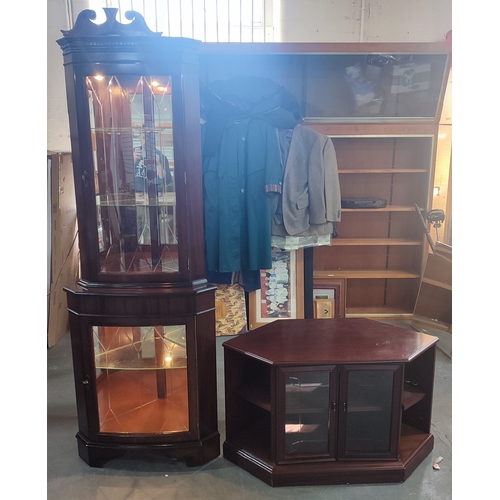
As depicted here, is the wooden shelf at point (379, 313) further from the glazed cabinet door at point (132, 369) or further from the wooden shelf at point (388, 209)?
the glazed cabinet door at point (132, 369)

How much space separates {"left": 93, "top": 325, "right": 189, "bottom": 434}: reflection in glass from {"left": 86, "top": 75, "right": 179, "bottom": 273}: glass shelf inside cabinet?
31cm

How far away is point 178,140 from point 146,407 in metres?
1.26

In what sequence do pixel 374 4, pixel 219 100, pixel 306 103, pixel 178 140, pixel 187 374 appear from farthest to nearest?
pixel 374 4, pixel 306 103, pixel 219 100, pixel 187 374, pixel 178 140

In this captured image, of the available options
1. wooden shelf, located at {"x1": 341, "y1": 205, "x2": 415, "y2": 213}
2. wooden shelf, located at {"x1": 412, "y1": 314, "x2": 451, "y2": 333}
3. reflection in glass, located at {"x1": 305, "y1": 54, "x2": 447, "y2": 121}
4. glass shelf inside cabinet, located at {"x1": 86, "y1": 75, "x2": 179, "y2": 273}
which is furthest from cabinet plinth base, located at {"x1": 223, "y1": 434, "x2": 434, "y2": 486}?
reflection in glass, located at {"x1": 305, "y1": 54, "x2": 447, "y2": 121}

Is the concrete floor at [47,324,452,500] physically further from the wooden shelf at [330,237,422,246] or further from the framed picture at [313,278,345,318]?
the wooden shelf at [330,237,422,246]

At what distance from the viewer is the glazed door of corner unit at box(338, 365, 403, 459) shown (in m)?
1.87

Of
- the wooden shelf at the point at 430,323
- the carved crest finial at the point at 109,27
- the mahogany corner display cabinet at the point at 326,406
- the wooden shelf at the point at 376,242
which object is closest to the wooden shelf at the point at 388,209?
the wooden shelf at the point at 376,242

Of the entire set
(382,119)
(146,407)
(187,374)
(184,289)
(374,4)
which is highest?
(374,4)

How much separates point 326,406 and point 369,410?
0.62 feet

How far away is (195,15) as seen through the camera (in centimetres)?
391

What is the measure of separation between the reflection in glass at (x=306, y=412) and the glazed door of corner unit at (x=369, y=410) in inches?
2.8

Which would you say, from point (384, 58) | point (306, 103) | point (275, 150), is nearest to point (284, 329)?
point (275, 150)

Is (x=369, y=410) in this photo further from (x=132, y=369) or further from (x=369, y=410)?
(x=132, y=369)

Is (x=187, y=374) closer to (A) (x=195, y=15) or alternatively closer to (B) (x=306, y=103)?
(B) (x=306, y=103)
